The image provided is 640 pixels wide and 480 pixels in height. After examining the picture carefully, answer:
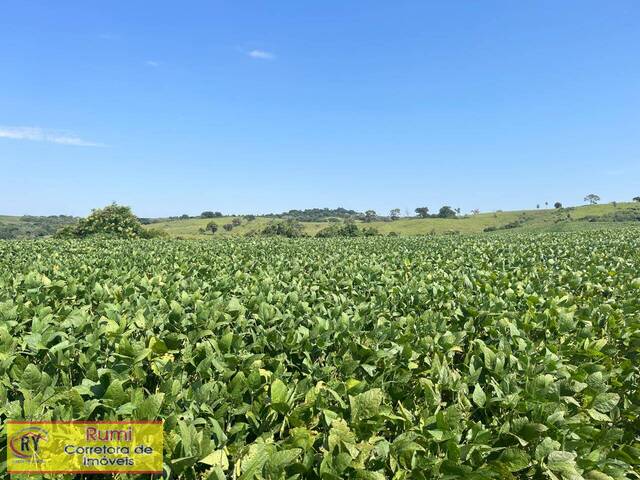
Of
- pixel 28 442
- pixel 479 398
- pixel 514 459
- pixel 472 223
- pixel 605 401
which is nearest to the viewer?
pixel 28 442

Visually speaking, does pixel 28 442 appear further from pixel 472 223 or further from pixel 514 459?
pixel 472 223

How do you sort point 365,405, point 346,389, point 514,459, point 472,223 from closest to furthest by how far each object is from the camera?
1. point 514,459
2. point 365,405
3. point 346,389
4. point 472,223

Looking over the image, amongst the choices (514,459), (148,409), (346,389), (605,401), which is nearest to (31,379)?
(148,409)

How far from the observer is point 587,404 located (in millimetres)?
3455

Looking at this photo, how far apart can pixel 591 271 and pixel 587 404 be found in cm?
828

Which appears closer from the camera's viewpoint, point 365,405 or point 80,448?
point 80,448

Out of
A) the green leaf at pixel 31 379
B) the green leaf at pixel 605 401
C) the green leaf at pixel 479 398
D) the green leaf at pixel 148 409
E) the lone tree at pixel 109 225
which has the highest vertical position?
the lone tree at pixel 109 225

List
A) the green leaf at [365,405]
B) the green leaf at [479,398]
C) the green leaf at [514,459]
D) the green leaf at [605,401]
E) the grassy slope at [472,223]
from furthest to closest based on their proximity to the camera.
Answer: the grassy slope at [472,223]
the green leaf at [605,401]
the green leaf at [479,398]
the green leaf at [365,405]
the green leaf at [514,459]

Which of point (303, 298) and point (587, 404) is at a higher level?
point (303, 298)

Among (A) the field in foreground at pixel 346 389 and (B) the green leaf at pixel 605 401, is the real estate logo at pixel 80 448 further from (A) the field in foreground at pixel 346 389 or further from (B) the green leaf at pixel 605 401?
(B) the green leaf at pixel 605 401

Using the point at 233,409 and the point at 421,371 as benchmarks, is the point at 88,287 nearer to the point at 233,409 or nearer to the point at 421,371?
the point at 233,409

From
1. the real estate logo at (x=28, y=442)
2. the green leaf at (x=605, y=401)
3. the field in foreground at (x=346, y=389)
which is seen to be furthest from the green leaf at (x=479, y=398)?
the real estate logo at (x=28, y=442)

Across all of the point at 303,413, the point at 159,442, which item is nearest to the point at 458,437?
the point at 303,413

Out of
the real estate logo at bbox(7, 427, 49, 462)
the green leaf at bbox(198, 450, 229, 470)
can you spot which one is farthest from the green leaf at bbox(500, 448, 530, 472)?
the real estate logo at bbox(7, 427, 49, 462)
